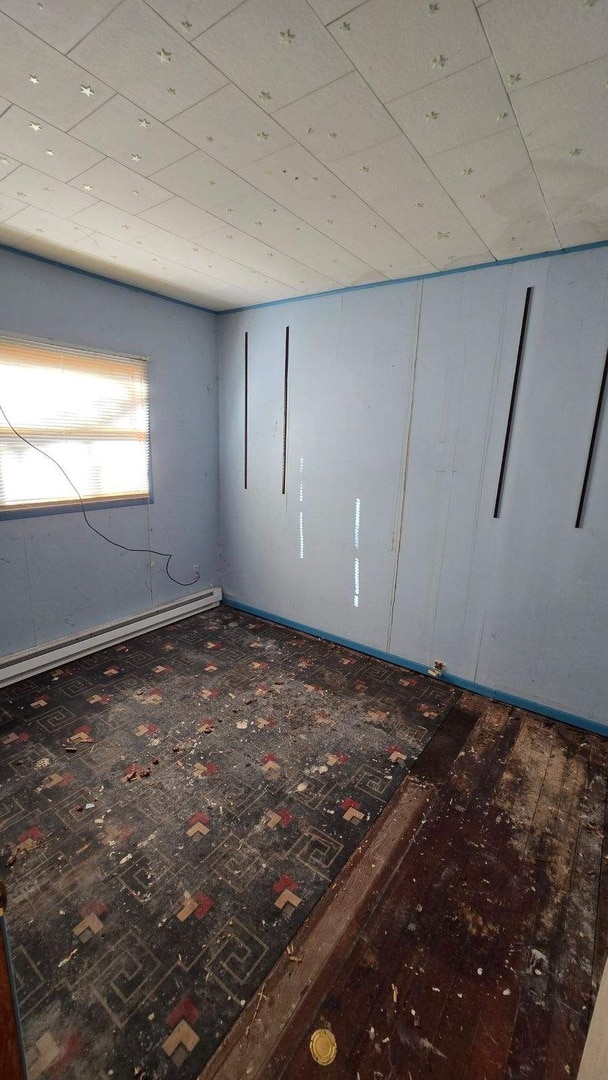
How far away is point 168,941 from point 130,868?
Answer: 1.20 ft

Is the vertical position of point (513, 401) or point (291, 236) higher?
point (291, 236)

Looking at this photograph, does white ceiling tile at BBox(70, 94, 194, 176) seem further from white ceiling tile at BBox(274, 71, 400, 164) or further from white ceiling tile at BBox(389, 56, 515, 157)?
white ceiling tile at BBox(389, 56, 515, 157)

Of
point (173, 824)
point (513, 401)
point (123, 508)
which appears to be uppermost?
point (513, 401)

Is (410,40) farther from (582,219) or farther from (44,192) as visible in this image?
(44,192)

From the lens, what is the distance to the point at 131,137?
1.71m

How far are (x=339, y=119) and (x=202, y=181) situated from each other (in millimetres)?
745

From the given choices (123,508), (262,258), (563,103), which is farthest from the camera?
(123,508)

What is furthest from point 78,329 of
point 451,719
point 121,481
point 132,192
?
point 451,719

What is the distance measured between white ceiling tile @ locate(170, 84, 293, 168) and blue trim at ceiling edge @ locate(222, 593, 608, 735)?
10.9 ft

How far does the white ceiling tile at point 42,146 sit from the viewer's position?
1648mm

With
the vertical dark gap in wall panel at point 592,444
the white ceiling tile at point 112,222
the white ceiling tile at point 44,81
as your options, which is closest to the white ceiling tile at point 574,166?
the vertical dark gap in wall panel at point 592,444

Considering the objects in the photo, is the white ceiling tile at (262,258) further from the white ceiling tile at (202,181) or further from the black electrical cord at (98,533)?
the black electrical cord at (98,533)

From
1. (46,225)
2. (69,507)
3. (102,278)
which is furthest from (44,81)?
(69,507)

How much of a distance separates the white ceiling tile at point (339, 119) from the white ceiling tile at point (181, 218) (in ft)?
2.71
